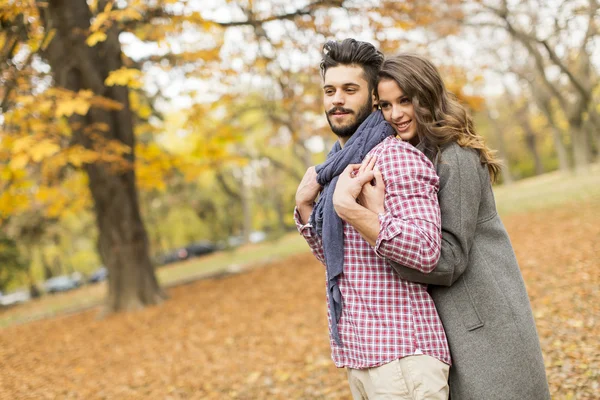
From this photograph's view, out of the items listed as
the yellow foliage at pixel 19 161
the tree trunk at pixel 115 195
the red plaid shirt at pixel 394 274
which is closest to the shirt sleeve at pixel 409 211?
the red plaid shirt at pixel 394 274

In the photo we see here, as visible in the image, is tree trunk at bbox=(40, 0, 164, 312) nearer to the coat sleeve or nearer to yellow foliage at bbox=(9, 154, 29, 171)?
yellow foliage at bbox=(9, 154, 29, 171)

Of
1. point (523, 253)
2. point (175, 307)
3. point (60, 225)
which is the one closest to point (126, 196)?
point (175, 307)

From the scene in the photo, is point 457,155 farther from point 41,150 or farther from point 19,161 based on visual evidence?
point 19,161

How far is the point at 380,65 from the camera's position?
2502mm

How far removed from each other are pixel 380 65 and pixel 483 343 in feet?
4.42

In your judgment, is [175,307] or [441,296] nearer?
[441,296]

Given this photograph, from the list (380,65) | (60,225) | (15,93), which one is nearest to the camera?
(380,65)

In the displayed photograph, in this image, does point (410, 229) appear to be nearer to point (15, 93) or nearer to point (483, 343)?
point (483, 343)

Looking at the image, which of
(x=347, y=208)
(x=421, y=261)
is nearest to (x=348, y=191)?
(x=347, y=208)

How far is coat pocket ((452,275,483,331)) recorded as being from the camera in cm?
218

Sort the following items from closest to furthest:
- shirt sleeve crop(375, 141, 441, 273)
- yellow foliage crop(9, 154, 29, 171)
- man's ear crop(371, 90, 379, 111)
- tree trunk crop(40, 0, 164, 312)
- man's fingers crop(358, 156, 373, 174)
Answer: shirt sleeve crop(375, 141, 441, 273) < man's fingers crop(358, 156, 373, 174) < man's ear crop(371, 90, 379, 111) < yellow foliage crop(9, 154, 29, 171) < tree trunk crop(40, 0, 164, 312)

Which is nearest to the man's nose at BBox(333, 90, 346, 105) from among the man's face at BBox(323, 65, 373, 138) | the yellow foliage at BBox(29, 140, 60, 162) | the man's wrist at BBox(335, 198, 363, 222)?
the man's face at BBox(323, 65, 373, 138)

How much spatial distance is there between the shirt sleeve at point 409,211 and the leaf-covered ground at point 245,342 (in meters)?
2.95

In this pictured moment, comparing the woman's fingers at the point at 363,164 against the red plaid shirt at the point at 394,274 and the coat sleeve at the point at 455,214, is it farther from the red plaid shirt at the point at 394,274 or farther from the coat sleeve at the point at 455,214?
the coat sleeve at the point at 455,214
